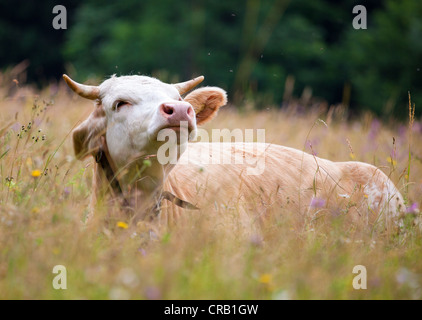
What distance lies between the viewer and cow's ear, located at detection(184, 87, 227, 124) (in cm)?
Result: 410

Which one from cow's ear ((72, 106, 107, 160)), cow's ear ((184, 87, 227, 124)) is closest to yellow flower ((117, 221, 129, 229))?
cow's ear ((72, 106, 107, 160))

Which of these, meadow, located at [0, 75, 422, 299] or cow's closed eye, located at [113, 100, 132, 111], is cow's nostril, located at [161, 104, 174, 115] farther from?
meadow, located at [0, 75, 422, 299]

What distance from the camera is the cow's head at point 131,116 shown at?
3.22 meters

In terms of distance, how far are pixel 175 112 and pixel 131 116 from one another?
1.35 feet

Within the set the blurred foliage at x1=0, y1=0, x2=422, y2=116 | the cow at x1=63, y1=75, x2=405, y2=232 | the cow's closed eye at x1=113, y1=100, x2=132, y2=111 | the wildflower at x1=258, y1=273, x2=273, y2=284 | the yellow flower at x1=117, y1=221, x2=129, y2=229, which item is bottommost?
the wildflower at x1=258, y1=273, x2=273, y2=284

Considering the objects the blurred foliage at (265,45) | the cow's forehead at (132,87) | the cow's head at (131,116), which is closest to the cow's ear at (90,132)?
the cow's head at (131,116)

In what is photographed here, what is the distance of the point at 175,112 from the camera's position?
3.18m

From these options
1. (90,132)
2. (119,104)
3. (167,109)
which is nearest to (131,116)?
(119,104)

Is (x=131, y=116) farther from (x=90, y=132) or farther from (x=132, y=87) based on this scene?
(x=90, y=132)

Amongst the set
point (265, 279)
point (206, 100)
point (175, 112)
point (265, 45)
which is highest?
point (265, 45)

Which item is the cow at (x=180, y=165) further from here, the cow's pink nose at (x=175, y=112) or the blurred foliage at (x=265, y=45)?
the blurred foliage at (x=265, y=45)

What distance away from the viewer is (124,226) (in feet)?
9.59

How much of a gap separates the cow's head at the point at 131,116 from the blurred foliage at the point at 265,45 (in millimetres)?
14869
